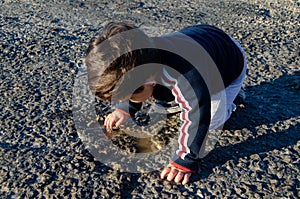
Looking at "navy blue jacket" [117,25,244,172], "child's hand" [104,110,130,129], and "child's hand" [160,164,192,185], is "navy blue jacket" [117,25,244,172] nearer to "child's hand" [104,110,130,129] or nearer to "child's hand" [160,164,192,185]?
"child's hand" [160,164,192,185]

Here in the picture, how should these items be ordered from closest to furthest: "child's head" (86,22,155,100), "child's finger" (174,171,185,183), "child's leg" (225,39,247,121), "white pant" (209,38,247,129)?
"child's head" (86,22,155,100), "child's finger" (174,171,185,183), "white pant" (209,38,247,129), "child's leg" (225,39,247,121)

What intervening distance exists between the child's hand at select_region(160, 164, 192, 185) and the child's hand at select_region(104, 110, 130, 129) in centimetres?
37

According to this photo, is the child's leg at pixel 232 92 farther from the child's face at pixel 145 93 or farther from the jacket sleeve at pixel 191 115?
the child's face at pixel 145 93

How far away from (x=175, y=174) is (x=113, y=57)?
19.8 inches

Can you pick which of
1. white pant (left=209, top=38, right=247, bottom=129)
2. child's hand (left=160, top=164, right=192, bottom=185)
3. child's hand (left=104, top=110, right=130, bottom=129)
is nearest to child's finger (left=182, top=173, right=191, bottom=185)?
child's hand (left=160, top=164, right=192, bottom=185)

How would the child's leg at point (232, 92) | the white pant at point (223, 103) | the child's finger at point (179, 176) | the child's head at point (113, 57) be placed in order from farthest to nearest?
the child's leg at point (232, 92) → the white pant at point (223, 103) → the child's finger at point (179, 176) → the child's head at point (113, 57)

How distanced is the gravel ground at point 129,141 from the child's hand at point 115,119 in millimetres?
151

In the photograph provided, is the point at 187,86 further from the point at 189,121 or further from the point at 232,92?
the point at 232,92

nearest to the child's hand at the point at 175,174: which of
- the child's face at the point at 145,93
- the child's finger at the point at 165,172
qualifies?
the child's finger at the point at 165,172

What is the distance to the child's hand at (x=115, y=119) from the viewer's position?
1.89 metres

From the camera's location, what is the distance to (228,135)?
1.86 m

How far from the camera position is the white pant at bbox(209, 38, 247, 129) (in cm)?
187

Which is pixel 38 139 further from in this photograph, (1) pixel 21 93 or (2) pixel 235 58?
(2) pixel 235 58

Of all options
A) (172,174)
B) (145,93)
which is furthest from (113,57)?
(172,174)
